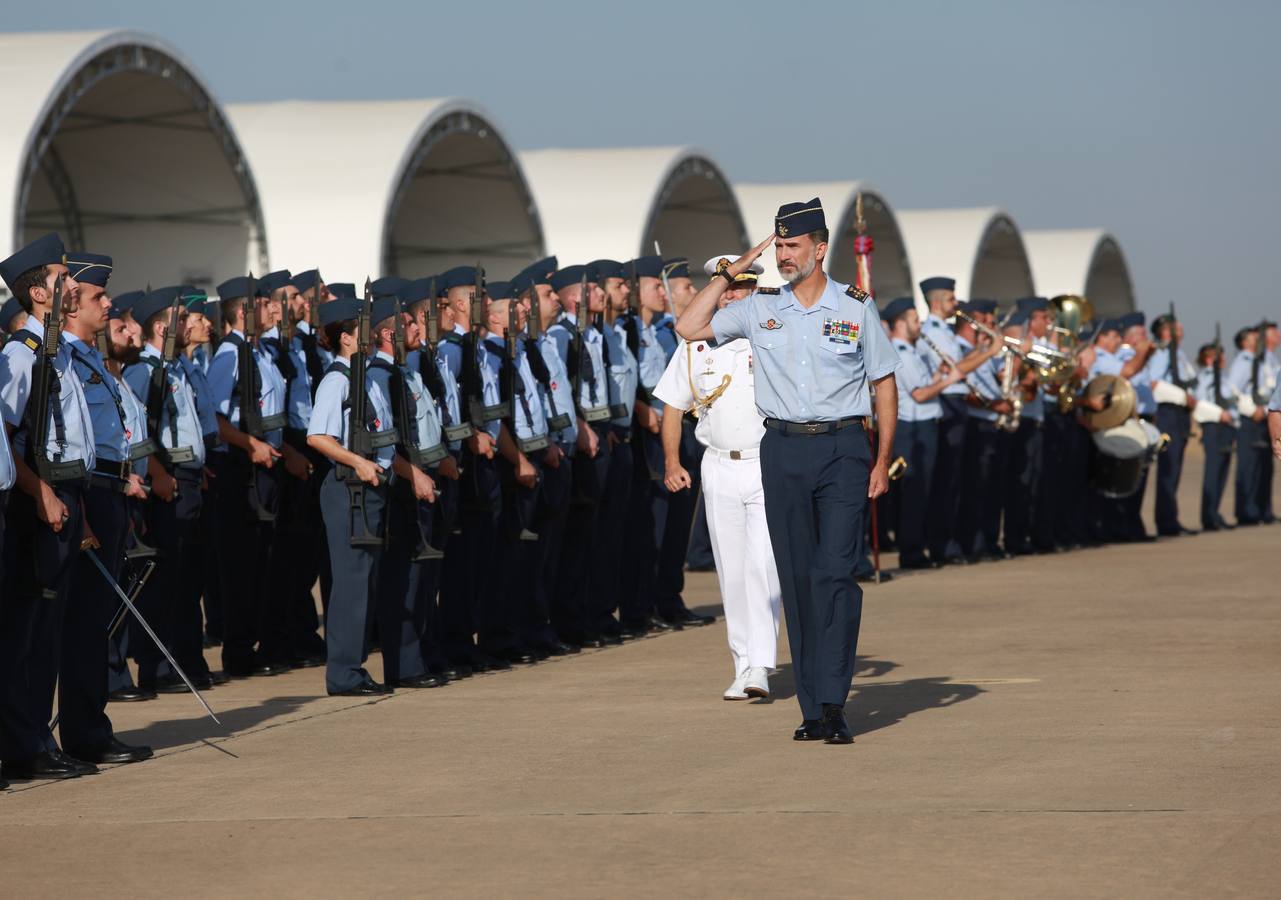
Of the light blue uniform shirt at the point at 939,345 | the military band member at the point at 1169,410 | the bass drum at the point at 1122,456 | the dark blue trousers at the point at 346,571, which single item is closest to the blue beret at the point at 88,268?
the dark blue trousers at the point at 346,571

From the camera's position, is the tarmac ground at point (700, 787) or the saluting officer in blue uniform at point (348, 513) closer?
the tarmac ground at point (700, 787)

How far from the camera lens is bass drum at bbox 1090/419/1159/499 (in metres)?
17.8

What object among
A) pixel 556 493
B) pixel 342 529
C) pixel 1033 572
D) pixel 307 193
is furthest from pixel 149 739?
pixel 307 193

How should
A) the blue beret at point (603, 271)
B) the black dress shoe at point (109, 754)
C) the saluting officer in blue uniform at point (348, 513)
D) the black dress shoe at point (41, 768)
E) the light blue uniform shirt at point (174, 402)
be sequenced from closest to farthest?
the black dress shoe at point (41, 768)
the black dress shoe at point (109, 754)
the saluting officer in blue uniform at point (348, 513)
the light blue uniform shirt at point (174, 402)
the blue beret at point (603, 271)

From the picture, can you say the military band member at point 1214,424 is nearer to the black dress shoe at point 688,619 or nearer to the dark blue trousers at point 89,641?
the black dress shoe at point 688,619

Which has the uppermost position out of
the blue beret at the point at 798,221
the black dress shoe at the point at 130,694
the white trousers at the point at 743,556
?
the blue beret at the point at 798,221

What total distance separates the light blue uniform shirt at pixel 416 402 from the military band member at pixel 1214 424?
39.0 feet

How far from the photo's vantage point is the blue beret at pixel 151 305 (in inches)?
397

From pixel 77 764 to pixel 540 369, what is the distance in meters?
4.15

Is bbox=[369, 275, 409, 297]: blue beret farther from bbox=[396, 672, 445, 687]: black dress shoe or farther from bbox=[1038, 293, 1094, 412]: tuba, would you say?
bbox=[1038, 293, 1094, 412]: tuba

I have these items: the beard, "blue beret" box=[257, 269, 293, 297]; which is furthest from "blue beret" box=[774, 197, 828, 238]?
"blue beret" box=[257, 269, 293, 297]

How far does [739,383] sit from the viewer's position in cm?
946

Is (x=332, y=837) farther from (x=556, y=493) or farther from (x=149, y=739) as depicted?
(x=556, y=493)

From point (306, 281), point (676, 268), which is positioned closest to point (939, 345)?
point (676, 268)
